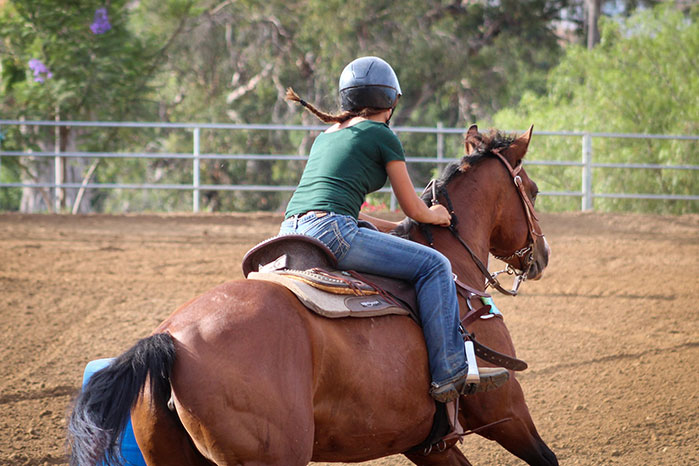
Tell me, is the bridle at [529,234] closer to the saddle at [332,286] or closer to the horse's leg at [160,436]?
the saddle at [332,286]

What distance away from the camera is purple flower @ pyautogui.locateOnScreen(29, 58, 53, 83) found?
15.7 m

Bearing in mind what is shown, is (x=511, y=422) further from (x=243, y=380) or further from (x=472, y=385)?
(x=243, y=380)

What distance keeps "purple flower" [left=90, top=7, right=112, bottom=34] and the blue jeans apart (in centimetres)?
1470

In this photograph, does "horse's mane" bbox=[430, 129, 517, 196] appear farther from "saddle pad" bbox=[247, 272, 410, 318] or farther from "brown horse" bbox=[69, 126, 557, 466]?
"saddle pad" bbox=[247, 272, 410, 318]

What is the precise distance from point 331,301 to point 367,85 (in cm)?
111

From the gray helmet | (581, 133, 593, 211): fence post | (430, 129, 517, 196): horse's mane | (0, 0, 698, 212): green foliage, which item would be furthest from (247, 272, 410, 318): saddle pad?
(0, 0, 698, 212): green foliage

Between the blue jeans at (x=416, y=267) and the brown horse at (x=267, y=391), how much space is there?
88 mm

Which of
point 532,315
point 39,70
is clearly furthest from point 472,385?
point 39,70

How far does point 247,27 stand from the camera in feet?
84.8

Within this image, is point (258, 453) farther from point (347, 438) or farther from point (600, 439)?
point (600, 439)

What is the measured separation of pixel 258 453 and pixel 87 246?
9043mm

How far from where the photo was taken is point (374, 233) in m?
3.42

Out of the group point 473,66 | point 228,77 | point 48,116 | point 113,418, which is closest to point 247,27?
point 228,77

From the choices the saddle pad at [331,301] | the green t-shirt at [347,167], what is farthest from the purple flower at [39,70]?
the saddle pad at [331,301]
